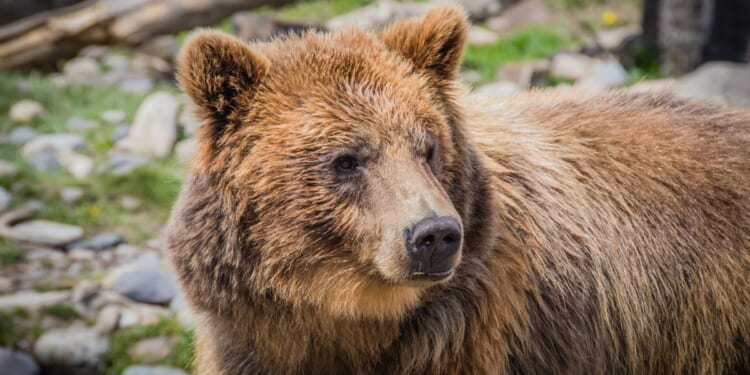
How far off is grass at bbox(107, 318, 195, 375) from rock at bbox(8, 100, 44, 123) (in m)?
5.20

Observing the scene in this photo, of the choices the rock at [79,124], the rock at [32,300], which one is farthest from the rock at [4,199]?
the rock at [32,300]

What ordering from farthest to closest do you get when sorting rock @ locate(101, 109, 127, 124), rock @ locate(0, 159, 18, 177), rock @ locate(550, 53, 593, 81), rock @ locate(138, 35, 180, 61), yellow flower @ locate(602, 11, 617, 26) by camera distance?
yellow flower @ locate(602, 11, 617, 26)
rock @ locate(138, 35, 180, 61)
rock @ locate(550, 53, 593, 81)
rock @ locate(101, 109, 127, 124)
rock @ locate(0, 159, 18, 177)

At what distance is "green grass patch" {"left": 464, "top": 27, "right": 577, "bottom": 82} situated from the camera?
11.9m

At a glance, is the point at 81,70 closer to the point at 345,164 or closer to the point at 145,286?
the point at 145,286

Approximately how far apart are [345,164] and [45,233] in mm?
4940

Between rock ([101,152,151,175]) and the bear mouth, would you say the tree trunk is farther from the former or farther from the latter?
the bear mouth

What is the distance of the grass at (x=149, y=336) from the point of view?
6.19m

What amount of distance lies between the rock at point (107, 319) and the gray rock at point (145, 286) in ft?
0.95

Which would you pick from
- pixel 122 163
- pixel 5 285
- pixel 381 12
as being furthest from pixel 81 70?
pixel 5 285

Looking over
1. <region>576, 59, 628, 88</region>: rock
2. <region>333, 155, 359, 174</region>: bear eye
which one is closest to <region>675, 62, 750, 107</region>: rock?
<region>576, 59, 628, 88</region>: rock

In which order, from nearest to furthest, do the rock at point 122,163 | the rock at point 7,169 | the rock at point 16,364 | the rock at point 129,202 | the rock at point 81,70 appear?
the rock at point 16,364, the rock at point 129,202, the rock at point 7,169, the rock at point 122,163, the rock at point 81,70

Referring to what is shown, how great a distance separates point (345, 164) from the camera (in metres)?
4.00

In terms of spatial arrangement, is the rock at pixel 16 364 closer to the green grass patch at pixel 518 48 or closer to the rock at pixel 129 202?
the rock at pixel 129 202

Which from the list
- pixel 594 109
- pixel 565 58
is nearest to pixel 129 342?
pixel 594 109
